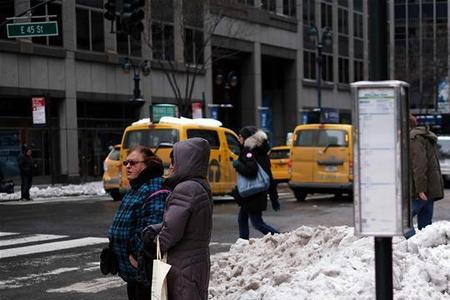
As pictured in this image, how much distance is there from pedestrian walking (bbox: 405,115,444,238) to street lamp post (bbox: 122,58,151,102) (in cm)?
2238

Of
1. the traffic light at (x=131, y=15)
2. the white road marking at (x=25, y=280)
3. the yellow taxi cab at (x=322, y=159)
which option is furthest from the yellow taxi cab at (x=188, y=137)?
the white road marking at (x=25, y=280)

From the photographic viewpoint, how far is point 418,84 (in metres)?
58.3

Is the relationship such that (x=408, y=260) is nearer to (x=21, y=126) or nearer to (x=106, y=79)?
(x=21, y=126)

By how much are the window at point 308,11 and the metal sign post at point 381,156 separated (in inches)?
1945

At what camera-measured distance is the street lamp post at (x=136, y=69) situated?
3130 cm

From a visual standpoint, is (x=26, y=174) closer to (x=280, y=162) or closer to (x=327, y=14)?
(x=280, y=162)

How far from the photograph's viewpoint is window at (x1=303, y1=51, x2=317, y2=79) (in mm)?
52500

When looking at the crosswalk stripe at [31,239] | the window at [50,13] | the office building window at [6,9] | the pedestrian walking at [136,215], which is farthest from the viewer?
the window at [50,13]

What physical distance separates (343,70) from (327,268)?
5282cm

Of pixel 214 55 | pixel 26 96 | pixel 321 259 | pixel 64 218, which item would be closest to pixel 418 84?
pixel 214 55

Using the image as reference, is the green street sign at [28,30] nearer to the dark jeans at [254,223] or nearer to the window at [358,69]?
the dark jeans at [254,223]

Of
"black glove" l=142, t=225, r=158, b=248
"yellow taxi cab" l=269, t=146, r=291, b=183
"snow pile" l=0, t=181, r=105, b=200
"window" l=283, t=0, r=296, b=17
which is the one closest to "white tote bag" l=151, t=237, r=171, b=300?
"black glove" l=142, t=225, r=158, b=248

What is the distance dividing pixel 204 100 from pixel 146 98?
174 inches

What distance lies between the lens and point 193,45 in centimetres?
3756
